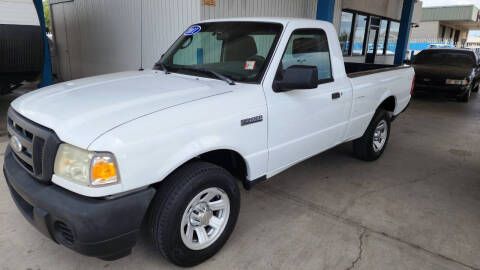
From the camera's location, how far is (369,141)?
15.8 ft

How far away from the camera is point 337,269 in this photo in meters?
2.70

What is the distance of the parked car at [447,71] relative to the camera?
33.3 ft

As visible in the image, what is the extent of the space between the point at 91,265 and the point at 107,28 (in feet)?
29.8

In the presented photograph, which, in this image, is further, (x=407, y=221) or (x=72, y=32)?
(x=72, y=32)

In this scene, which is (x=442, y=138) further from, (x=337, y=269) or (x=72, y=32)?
(x=72, y=32)

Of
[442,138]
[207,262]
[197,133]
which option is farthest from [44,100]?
[442,138]

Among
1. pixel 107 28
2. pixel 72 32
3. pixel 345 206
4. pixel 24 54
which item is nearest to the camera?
pixel 345 206

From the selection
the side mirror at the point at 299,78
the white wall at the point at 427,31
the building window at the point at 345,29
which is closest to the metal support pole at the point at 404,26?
the building window at the point at 345,29

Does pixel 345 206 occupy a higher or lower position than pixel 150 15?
lower

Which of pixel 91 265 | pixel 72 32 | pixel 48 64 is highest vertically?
pixel 72 32

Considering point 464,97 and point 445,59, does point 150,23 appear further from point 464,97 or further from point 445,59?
point 464,97

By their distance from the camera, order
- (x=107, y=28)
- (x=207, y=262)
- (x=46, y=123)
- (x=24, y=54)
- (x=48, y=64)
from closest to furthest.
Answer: (x=46, y=123) < (x=207, y=262) < (x=24, y=54) < (x=48, y=64) < (x=107, y=28)

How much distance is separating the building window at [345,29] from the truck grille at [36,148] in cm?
1326

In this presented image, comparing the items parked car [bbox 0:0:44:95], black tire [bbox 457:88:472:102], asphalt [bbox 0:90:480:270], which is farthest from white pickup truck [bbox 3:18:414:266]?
black tire [bbox 457:88:472:102]
